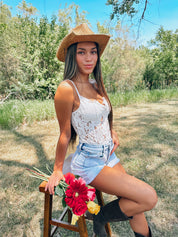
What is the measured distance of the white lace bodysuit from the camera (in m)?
1.43

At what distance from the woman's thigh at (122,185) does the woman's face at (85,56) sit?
0.84 meters

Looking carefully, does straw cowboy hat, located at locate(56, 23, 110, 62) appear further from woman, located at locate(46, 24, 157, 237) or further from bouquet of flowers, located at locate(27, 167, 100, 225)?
bouquet of flowers, located at locate(27, 167, 100, 225)

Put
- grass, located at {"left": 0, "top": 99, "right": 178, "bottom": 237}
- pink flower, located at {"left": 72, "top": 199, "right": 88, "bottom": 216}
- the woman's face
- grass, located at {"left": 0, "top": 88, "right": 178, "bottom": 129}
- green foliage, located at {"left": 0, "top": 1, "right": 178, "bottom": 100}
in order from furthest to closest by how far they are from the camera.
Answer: green foliage, located at {"left": 0, "top": 1, "right": 178, "bottom": 100} < grass, located at {"left": 0, "top": 88, "right": 178, "bottom": 129} < grass, located at {"left": 0, "top": 99, "right": 178, "bottom": 237} < the woman's face < pink flower, located at {"left": 72, "top": 199, "right": 88, "bottom": 216}

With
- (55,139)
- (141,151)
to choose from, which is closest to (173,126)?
(141,151)

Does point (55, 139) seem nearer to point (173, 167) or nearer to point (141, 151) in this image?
point (141, 151)

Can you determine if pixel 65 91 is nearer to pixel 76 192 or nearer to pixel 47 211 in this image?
pixel 76 192

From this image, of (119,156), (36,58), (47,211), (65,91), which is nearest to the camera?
(65,91)

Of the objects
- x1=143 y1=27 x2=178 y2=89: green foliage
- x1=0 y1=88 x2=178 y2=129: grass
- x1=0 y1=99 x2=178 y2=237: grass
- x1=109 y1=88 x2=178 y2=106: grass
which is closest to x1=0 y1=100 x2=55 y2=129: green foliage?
x1=0 y1=88 x2=178 y2=129: grass

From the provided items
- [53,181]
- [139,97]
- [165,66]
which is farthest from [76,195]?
[165,66]

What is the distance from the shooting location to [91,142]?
4.88 ft

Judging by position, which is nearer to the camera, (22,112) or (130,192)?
(130,192)

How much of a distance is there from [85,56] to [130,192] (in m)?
1.09

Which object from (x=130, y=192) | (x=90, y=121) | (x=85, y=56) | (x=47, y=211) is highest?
(x=85, y=56)

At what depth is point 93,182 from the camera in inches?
54.2
